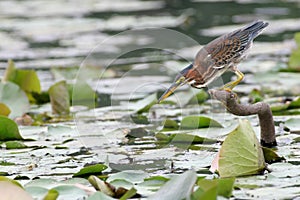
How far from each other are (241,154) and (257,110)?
1.70ft

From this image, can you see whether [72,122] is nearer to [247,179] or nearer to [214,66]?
[214,66]

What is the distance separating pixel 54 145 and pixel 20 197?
1751 mm

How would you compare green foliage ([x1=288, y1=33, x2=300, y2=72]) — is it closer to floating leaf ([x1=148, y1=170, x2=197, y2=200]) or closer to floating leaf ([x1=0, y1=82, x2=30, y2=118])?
floating leaf ([x1=0, y1=82, x2=30, y2=118])

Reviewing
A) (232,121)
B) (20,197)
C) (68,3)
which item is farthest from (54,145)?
(68,3)

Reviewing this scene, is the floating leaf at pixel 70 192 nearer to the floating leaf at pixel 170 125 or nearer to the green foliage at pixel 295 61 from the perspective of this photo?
the floating leaf at pixel 170 125

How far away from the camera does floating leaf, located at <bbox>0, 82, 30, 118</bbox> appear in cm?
596

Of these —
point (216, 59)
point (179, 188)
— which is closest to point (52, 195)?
point (179, 188)

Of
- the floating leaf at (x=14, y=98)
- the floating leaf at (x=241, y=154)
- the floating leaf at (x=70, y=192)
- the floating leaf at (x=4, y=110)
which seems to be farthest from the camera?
the floating leaf at (x=14, y=98)

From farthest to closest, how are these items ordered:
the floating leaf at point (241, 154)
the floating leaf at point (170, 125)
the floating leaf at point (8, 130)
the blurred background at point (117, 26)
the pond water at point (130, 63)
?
the blurred background at point (117, 26) < the floating leaf at point (170, 125) < the floating leaf at point (8, 130) < the pond water at point (130, 63) < the floating leaf at point (241, 154)

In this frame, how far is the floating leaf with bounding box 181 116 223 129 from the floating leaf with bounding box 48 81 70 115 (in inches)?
46.2

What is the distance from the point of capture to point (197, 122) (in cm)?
526

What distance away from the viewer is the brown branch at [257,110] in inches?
171

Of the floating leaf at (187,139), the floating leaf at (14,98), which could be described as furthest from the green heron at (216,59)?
the floating leaf at (14,98)

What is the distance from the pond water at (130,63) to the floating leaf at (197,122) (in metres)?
0.06
